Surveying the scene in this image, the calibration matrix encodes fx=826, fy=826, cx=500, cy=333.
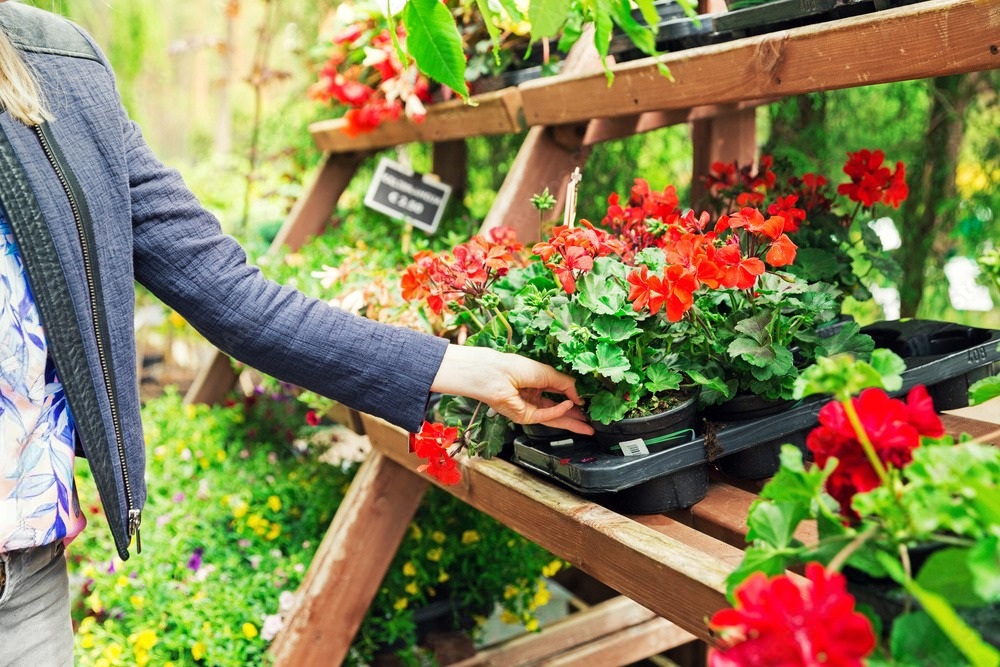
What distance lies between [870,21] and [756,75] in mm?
154

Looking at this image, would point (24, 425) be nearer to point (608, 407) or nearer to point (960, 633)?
point (608, 407)

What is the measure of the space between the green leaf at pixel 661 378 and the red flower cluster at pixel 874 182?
46 cm

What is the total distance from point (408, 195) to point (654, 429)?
4.06ft

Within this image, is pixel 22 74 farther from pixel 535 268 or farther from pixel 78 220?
pixel 535 268

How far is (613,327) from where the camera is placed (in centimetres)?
93

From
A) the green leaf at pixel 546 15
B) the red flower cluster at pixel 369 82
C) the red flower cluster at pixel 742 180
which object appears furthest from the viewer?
the red flower cluster at pixel 369 82

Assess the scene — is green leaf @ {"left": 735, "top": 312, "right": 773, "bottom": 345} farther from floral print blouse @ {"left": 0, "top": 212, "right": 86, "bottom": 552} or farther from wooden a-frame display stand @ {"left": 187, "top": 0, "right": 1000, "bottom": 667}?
floral print blouse @ {"left": 0, "top": 212, "right": 86, "bottom": 552}

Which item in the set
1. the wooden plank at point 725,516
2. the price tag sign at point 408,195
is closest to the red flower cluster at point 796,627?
the wooden plank at point 725,516

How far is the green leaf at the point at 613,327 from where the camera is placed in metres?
0.91

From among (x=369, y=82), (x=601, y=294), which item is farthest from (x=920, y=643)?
(x=369, y=82)

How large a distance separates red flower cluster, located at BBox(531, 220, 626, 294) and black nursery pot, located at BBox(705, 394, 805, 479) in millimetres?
231

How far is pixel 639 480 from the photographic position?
3.04 ft

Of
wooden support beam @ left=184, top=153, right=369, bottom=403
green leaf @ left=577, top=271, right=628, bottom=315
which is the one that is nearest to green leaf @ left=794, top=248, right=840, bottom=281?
green leaf @ left=577, top=271, right=628, bottom=315

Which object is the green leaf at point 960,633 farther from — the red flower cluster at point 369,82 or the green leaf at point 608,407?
the red flower cluster at point 369,82
